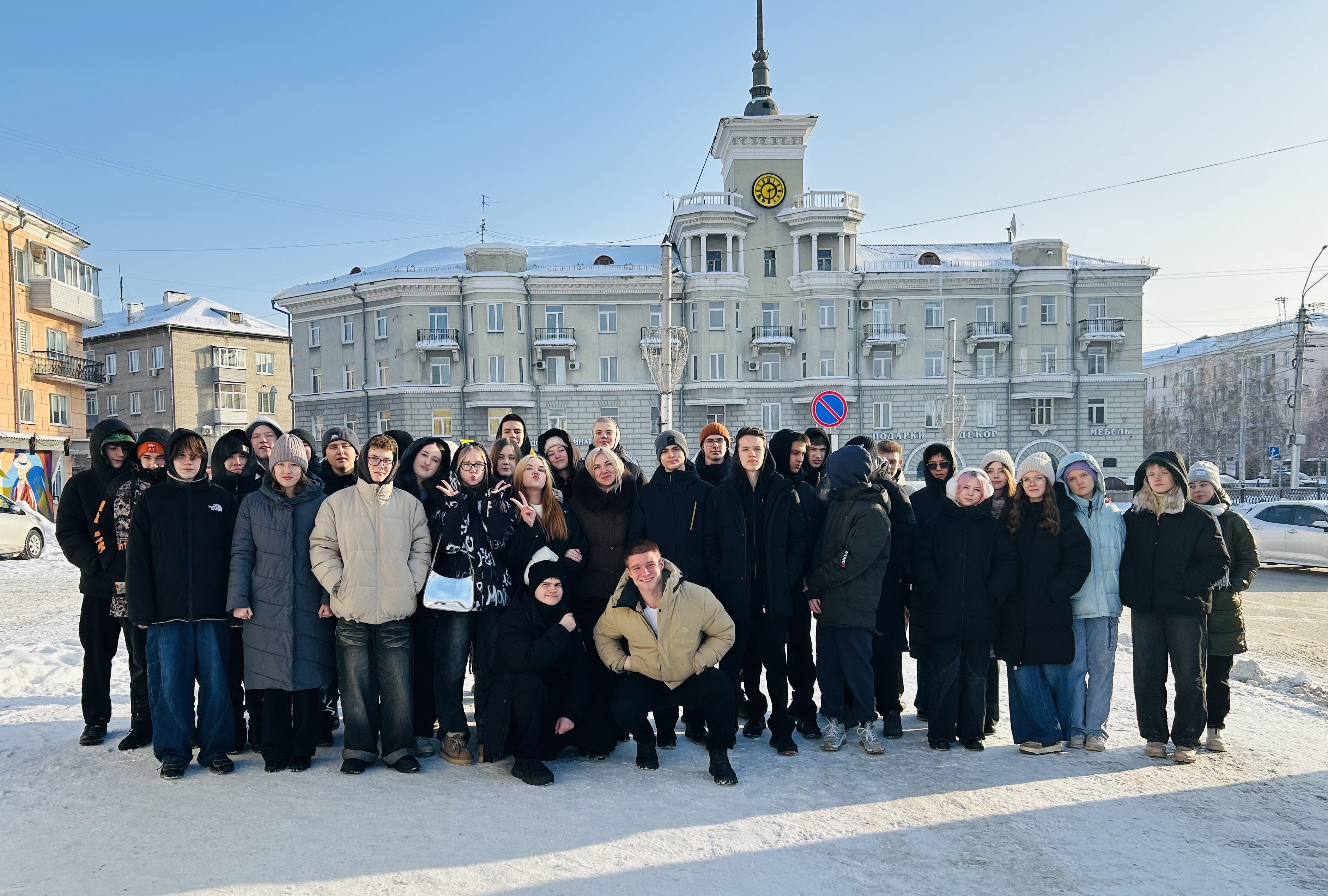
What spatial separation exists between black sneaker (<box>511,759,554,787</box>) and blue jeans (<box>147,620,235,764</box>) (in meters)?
1.84

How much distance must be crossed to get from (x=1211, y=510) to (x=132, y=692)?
7.53 meters

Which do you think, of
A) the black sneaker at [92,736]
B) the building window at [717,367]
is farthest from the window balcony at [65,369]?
the black sneaker at [92,736]

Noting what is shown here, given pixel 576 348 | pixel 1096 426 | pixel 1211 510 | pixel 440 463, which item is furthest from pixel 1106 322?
pixel 440 463

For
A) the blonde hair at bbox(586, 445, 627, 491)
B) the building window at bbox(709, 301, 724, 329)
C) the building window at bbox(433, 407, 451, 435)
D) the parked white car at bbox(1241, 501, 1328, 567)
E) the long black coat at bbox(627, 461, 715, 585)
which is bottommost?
the parked white car at bbox(1241, 501, 1328, 567)

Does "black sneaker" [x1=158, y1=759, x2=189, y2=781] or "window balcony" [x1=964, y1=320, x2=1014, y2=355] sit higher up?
"window balcony" [x1=964, y1=320, x2=1014, y2=355]

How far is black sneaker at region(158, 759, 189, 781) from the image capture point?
4828 mm

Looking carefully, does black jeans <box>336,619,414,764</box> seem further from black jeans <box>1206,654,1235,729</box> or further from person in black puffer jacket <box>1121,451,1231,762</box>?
black jeans <box>1206,654,1235,729</box>

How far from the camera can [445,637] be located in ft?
17.4

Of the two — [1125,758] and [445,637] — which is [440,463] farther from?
[1125,758]

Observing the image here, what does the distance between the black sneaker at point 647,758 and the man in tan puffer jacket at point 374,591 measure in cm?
137

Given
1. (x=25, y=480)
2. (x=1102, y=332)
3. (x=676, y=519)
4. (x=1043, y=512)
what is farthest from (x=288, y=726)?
(x=1102, y=332)

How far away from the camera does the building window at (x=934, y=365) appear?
43.7 meters

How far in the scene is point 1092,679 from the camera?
5.57 meters

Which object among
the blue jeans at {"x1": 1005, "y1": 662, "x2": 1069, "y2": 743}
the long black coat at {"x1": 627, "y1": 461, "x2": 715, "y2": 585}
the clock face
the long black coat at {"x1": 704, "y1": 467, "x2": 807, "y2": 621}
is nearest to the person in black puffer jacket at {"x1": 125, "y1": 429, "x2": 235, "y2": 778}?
the long black coat at {"x1": 627, "y1": 461, "x2": 715, "y2": 585}
